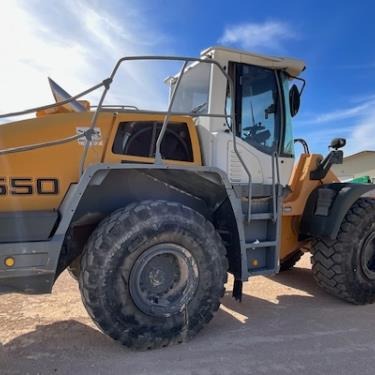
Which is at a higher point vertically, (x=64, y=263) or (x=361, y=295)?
(x=64, y=263)

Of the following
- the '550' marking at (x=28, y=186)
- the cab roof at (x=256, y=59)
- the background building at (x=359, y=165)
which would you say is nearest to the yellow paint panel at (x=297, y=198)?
the cab roof at (x=256, y=59)

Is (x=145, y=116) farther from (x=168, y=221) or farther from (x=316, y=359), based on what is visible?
(x=316, y=359)

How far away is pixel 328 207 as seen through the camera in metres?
4.64

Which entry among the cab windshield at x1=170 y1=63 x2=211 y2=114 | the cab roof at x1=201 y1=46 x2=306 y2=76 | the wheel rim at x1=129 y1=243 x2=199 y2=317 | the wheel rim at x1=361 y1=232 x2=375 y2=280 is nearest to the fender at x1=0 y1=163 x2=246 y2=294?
the wheel rim at x1=129 y1=243 x2=199 y2=317

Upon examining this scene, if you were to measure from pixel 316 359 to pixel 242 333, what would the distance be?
778 millimetres

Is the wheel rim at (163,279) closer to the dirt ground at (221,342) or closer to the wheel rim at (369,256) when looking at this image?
the dirt ground at (221,342)

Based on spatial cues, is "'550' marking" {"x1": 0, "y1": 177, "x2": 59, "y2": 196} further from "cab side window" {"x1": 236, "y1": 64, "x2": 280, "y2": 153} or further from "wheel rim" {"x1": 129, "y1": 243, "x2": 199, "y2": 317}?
"cab side window" {"x1": 236, "y1": 64, "x2": 280, "y2": 153}

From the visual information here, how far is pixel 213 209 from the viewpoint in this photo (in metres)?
4.16

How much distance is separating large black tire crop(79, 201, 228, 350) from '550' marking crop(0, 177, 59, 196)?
0.52 meters

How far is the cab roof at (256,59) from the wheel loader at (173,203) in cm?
1

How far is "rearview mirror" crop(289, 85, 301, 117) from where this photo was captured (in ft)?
15.7

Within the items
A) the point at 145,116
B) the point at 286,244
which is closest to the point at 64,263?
the point at 145,116

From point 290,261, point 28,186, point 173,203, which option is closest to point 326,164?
point 290,261

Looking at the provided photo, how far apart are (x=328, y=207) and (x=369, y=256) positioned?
3.02 feet
